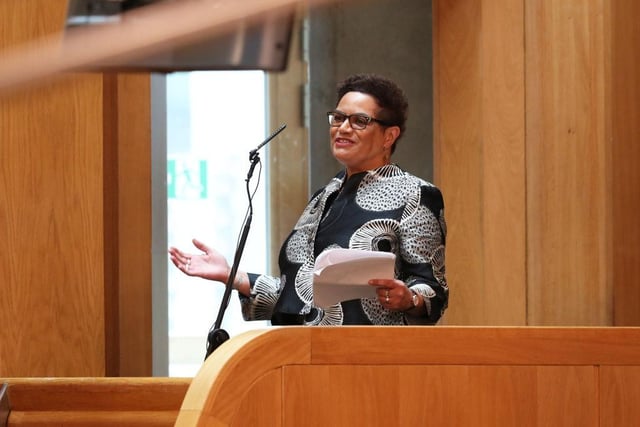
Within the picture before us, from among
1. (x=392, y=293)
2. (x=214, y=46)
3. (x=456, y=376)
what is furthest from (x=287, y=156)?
(x=456, y=376)

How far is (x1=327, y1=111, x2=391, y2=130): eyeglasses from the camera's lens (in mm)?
2795

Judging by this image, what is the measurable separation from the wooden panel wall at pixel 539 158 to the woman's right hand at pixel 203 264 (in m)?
1.22

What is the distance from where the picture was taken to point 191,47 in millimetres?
3973

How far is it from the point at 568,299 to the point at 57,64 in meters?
1.76

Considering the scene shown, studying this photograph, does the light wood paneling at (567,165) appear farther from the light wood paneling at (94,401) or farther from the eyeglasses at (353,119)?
the light wood paneling at (94,401)

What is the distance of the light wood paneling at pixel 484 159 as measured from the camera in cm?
370

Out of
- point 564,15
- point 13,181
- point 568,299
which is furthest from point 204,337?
point 564,15

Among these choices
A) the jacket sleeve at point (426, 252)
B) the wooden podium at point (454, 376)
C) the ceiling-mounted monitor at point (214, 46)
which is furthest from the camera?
the ceiling-mounted monitor at point (214, 46)

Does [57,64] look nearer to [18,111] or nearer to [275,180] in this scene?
[18,111]

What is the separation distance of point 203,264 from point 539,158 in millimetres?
1296

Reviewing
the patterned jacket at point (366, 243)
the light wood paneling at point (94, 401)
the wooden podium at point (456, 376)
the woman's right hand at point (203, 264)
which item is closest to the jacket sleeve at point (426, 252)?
the patterned jacket at point (366, 243)

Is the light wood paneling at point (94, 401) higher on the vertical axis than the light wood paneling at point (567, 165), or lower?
lower

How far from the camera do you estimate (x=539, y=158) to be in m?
3.57

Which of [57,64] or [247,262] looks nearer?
[57,64]
